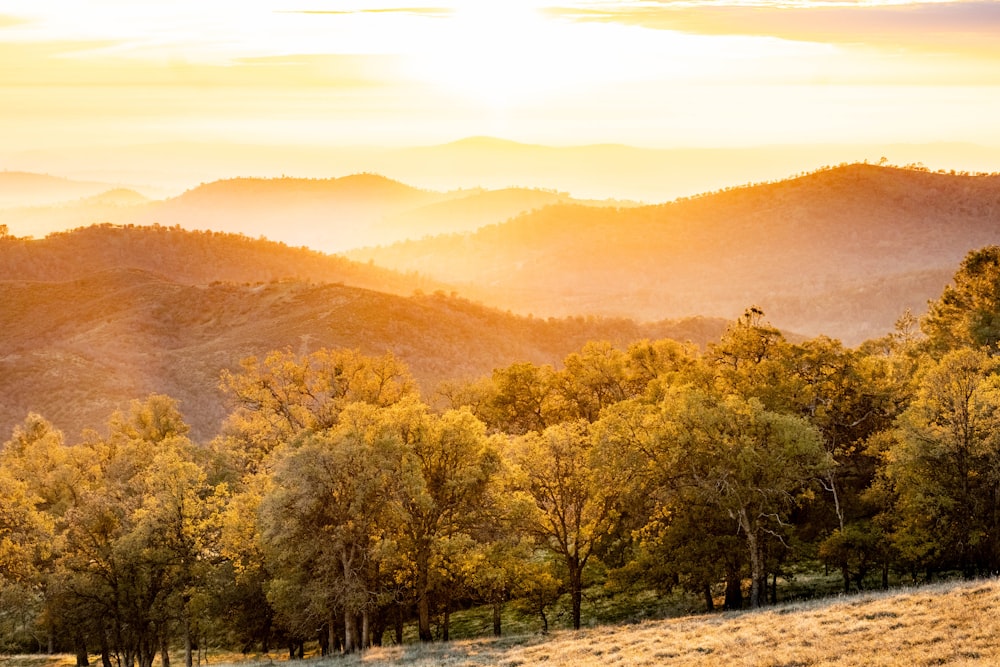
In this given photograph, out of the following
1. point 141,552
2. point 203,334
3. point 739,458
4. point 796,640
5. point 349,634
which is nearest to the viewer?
point 796,640

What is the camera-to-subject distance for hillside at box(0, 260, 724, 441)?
5162 inches

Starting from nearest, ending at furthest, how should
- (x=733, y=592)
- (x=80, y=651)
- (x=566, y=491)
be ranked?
1. (x=733, y=592)
2. (x=566, y=491)
3. (x=80, y=651)

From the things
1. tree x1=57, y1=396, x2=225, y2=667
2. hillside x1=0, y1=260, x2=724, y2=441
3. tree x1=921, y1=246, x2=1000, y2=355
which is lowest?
tree x1=57, y1=396, x2=225, y2=667

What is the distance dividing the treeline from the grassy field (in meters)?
4.66

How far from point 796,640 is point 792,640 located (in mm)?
184

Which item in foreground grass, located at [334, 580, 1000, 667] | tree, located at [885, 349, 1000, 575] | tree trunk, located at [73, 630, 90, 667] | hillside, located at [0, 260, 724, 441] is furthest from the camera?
hillside, located at [0, 260, 724, 441]

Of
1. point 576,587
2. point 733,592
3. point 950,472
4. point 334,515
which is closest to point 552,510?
point 576,587

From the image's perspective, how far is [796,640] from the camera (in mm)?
34219

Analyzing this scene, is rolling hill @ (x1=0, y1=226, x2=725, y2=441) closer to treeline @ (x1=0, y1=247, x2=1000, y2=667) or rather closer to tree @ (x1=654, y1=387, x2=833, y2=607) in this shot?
treeline @ (x1=0, y1=247, x2=1000, y2=667)

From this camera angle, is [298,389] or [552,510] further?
[298,389]

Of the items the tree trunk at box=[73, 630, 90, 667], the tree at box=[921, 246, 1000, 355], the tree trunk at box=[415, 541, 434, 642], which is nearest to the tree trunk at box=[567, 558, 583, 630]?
the tree trunk at box=[415, 541, 434, 642]

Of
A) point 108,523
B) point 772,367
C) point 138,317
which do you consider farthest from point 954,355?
point 138,317

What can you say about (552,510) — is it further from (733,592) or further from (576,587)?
(733,592)

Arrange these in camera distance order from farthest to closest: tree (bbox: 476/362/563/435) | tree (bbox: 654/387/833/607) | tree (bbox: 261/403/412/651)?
tree (bbox: 476/362/563/435) < tree (bbox: 654/387/833/607) < tree (bbox: 261/403/412/651)
